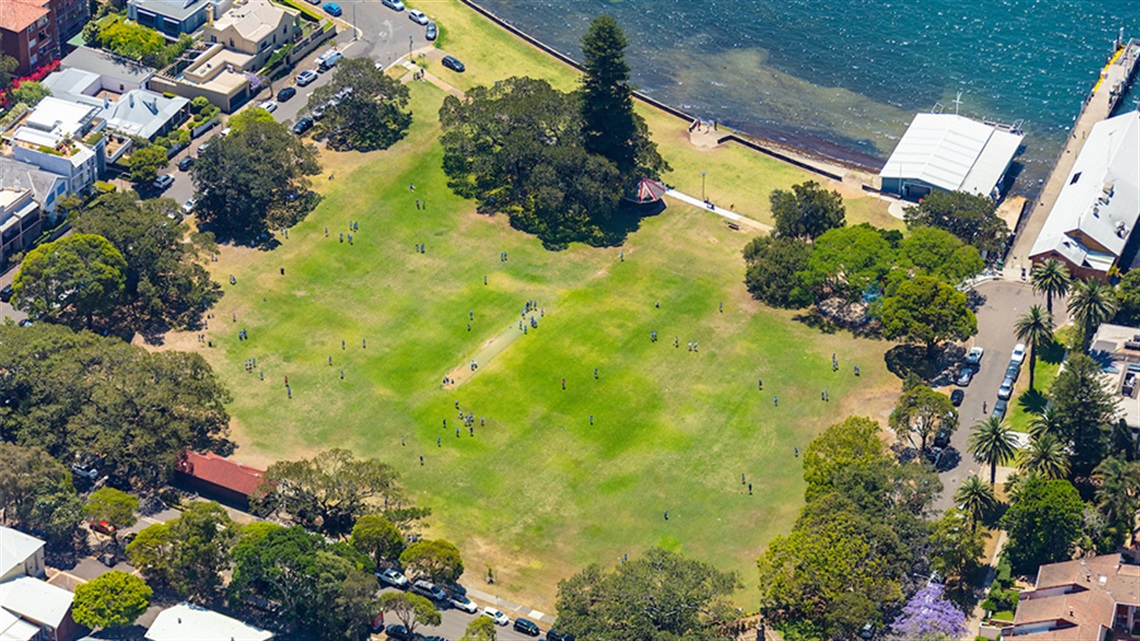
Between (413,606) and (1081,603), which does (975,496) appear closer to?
(1081,603)

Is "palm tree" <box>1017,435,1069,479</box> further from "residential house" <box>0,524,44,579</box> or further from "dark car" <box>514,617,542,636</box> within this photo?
"residential house" <box>0,524,44,579</box>

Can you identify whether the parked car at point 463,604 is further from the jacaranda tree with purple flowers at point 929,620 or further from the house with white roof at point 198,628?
the jacaranda tree with purple flowers at point 929,620

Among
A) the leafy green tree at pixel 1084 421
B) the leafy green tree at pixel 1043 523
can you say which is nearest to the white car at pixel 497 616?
the leafy green tree at pixel 1043 523

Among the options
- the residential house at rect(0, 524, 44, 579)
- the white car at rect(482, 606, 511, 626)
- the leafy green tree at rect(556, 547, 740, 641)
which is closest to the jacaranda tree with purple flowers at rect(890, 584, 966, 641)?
the leafy green tree at rect(556, 547, 740, 641)

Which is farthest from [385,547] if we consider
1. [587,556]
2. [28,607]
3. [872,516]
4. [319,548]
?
[872,516]

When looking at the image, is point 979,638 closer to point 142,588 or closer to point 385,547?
point 385,547

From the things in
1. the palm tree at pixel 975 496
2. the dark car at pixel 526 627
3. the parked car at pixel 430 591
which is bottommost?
the parked car at pixel 430 591
